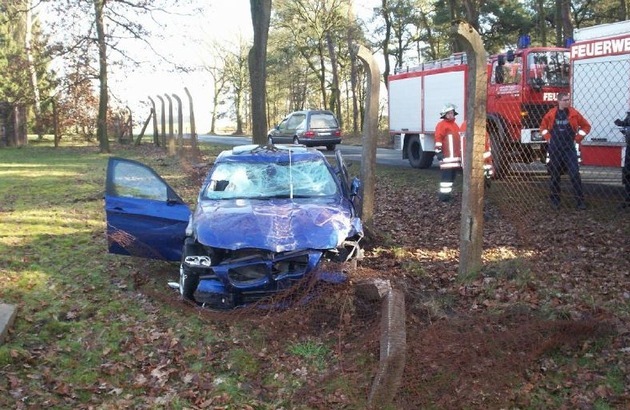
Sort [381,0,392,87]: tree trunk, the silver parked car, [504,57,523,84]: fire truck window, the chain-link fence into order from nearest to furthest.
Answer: the chain-link fence, [504,57,523,84]: fire truck window, the silver parked car, [381,0,392,87]: tree trunk

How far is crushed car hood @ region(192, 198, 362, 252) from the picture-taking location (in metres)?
5.78

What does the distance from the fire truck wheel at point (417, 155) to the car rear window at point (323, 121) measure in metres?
7.81

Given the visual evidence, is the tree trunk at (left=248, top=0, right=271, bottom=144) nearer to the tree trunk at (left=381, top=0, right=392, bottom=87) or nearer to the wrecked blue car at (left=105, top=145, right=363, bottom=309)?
the wrecked blue car at (left=105, top=145, right=363, bottom=309)

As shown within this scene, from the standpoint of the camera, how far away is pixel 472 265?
6531mm

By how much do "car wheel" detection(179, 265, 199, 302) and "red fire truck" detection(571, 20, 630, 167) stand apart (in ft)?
24.0

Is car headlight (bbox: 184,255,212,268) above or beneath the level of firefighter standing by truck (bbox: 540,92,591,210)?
beneath

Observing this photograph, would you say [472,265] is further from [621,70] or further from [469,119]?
[621,70]

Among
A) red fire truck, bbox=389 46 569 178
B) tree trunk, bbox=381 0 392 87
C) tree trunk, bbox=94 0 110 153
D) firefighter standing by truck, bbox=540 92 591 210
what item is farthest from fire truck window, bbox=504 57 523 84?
tree trunk, bbox=381 0 392 87

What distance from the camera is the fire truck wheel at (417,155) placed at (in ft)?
53.8

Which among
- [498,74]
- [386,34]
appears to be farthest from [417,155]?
[386,34]

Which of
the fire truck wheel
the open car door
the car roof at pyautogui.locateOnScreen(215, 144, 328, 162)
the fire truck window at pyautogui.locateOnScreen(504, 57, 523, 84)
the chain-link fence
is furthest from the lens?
the fire truck wheel

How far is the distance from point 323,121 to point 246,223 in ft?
62.7

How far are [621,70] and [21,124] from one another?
117ft

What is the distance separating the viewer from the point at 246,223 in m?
6.07
